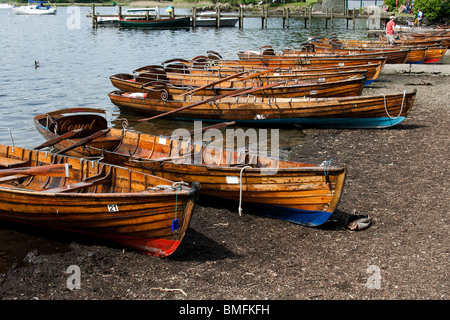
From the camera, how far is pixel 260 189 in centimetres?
926

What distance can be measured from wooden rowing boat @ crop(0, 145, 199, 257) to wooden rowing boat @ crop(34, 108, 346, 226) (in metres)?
1.37

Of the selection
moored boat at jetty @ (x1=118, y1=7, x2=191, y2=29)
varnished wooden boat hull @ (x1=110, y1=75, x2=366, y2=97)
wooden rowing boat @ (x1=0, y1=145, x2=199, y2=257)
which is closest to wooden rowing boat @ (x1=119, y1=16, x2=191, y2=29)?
moored boat at jetty @ (x1=118, y1=7, x2=191, y2=29)

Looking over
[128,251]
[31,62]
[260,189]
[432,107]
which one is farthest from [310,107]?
[31,62]

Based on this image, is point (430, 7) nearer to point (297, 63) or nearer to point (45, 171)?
point (297, 63)

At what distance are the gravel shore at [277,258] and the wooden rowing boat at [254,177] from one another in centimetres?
36

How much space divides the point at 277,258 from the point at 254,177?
73.3 inches

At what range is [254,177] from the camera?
9203 mm

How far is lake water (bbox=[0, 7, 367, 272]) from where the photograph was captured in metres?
17.5

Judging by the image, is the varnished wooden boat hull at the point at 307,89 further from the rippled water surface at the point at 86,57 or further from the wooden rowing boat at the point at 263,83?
the rippled water surface at the point at 86,57

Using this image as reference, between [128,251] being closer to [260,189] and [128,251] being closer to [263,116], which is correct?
[260,189]

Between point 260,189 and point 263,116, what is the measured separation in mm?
7925

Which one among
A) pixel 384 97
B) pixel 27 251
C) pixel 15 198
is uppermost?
pixel 384 97

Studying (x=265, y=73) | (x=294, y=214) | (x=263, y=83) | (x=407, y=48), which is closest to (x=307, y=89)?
(x=263, y=83)
